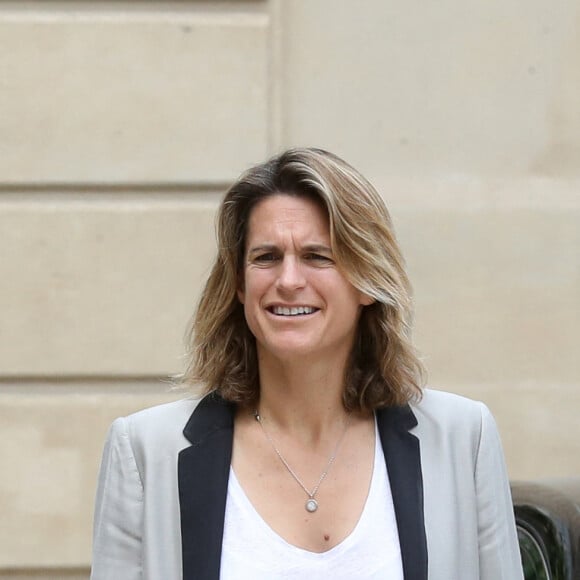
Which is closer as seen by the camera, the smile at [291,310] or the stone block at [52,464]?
the smile at [291,310]

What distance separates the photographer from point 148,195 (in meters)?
5.32

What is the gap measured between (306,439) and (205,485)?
31 cm

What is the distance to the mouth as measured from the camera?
3012 millimetres

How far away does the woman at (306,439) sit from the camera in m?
2.99

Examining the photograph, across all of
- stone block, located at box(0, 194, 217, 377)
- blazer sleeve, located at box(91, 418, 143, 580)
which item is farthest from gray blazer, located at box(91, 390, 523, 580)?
stone block, located at box(0, 194, 217, 377)

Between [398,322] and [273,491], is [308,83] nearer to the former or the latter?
[398,322]

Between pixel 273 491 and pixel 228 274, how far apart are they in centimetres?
55

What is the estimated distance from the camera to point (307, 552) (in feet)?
9.70

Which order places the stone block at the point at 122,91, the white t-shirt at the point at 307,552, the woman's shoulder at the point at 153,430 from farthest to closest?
1. the stone block at the point at 122,91
2. the woman's shoulder at the point at 153,430
3. the white t-shirt at the point at 307,552

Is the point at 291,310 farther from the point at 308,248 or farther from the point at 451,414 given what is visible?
the point at 451,414

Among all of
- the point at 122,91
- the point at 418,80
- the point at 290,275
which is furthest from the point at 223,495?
the point at 418,80

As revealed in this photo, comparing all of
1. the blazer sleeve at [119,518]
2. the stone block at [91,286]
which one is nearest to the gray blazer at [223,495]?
the blazer sleeve at [119,518]

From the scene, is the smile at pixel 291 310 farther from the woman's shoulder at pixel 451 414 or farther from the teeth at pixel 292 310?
the woman's shoulder at pixel 451 414

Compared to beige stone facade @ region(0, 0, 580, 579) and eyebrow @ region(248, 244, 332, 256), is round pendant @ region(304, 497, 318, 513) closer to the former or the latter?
eyebrow @ region(248, 244, 332, 256)
